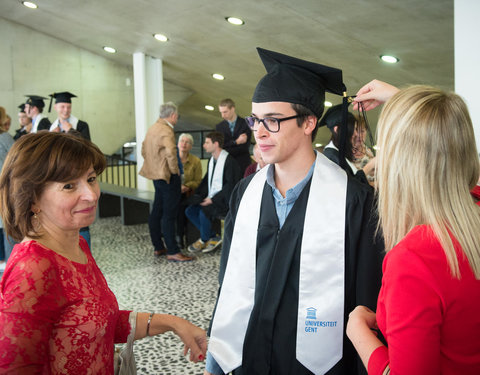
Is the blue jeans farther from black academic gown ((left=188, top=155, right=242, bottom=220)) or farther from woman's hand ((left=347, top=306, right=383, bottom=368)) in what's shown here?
woman's hand ((left=347, top=306, right=383, bottom=368))

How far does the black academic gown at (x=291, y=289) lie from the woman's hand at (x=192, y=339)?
15 centimetres

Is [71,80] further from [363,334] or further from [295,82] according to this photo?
[363,334]

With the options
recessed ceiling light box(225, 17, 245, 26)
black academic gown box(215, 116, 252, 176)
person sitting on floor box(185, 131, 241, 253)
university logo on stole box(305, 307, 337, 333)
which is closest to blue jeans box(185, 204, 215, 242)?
person sitting on floor box(185, 131, 241, 253)

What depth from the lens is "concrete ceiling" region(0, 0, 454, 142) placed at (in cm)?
486

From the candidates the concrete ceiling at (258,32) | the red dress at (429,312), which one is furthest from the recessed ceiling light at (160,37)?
the red dress at (429,312)

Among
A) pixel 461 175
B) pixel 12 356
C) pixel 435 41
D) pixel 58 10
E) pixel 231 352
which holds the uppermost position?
pixel 58 10

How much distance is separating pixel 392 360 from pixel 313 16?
4795 millimetres

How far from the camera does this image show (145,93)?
8.59 meters

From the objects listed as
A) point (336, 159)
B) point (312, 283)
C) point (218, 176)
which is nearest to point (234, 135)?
point (218, 176)

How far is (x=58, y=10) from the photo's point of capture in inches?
303

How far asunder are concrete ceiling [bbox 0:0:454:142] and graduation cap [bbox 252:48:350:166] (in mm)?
3368

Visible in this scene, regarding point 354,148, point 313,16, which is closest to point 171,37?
point 313,16

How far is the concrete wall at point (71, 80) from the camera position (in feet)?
31.4

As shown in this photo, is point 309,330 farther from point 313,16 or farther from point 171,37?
point 171,37
